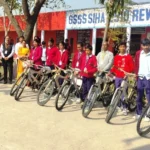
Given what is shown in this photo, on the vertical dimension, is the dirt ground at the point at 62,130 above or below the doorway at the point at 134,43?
below

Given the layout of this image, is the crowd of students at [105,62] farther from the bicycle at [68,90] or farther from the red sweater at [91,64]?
the bicycle at [68,90]

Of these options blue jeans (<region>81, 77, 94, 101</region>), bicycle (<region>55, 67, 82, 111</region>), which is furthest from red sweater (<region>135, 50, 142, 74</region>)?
bicycle (<region>55, 67, 82, 111</region>)

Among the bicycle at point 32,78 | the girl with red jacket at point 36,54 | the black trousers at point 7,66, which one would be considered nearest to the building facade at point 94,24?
the girl with red jacket at point 36,54

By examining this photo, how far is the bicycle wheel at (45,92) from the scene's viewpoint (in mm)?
8133

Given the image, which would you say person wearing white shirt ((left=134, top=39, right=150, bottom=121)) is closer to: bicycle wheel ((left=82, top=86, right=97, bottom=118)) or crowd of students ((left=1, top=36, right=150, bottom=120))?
crowd of students ((left=1, top=36, right=150, bottom=120))

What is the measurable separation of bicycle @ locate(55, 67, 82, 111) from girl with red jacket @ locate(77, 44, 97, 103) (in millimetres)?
193

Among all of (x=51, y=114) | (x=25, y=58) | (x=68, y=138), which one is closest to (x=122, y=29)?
(x=25, y=58)

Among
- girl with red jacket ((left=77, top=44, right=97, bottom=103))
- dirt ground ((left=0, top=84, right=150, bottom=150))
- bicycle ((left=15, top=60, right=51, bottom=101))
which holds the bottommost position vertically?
dirt ground ((left=0, top=84, right=150, bottom=150))

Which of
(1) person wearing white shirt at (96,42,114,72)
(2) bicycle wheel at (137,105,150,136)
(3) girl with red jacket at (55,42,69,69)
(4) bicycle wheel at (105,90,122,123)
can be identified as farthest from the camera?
(3) girl with red jacket at (55,42,69,69)

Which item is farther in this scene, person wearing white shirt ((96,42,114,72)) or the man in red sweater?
Answer: person wearing white shirt ((96,42,114,72))

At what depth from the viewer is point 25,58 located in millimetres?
9938

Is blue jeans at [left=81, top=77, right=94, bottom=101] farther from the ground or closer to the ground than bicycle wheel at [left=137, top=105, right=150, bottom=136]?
farther from the ground

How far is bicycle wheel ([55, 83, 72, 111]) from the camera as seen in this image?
25.4ft

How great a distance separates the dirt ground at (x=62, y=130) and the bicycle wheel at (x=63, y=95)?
15 centimetres
